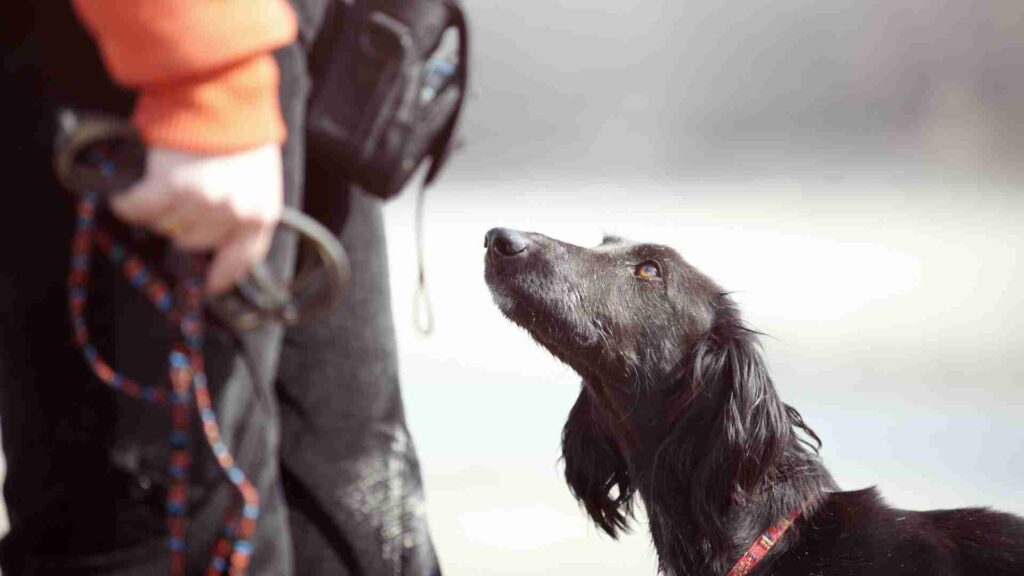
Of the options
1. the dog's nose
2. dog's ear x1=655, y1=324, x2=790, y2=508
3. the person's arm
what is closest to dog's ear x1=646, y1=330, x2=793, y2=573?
dog's ear x1=655, y1=324, x2=790, y2=508

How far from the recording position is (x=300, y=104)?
1224mm

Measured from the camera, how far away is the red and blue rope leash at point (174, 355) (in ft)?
3.80

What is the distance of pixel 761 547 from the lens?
2.36 m

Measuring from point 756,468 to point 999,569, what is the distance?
49 centimetres

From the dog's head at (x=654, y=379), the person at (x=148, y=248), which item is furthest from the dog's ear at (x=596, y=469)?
the person at (x=148, y=248)

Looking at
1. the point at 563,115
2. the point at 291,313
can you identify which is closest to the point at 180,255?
the point at 291,313

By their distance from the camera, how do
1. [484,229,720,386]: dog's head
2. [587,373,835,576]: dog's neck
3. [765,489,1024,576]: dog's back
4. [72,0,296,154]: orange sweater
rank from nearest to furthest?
[72,0,296,154]: orange sweater < [765,489,1024,576]: dog's back < [587,373,835,576]: dog's neck < [484,229,720,386]: dog's head

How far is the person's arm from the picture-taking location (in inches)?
41.5

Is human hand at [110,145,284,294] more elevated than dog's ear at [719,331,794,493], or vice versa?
human hand at [110,145,284,294]

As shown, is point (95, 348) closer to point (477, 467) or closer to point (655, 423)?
point (655, 423)

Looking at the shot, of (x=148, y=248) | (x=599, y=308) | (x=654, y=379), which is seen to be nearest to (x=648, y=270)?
(x=599, y=308)

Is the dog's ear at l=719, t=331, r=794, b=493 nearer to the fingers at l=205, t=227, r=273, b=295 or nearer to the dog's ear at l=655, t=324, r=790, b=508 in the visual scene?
the dog's ear at l=655, t=324, r=790, b=508

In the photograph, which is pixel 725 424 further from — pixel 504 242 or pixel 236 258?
pixel 236 258

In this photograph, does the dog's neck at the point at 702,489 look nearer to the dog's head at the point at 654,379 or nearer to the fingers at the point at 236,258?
the dog's head at the point at 654,379
